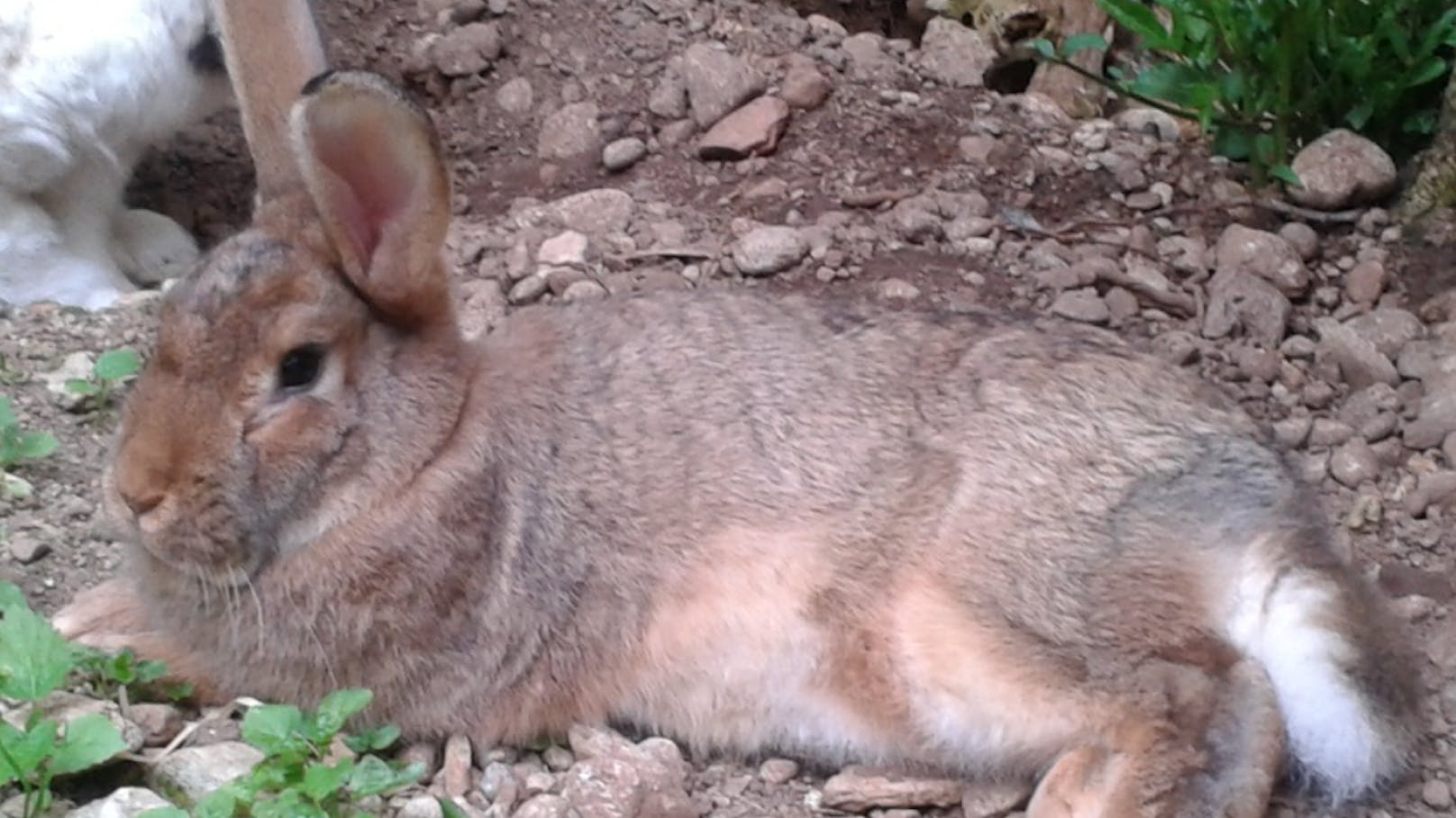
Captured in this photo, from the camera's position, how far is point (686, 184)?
4.64 m

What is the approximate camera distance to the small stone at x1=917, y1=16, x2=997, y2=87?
5078 millimetres

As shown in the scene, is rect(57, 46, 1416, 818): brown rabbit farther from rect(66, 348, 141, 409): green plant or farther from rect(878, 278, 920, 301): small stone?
rect(878, 278, 920, 301): small stone

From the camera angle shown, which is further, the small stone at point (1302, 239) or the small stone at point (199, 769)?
the small stone at point (1302, 239)

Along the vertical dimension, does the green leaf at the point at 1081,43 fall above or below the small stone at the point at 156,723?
above

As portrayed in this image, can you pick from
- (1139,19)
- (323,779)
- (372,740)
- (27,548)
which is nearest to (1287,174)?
(1139,19)

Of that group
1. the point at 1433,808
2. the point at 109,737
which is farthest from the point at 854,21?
the point at 109,737

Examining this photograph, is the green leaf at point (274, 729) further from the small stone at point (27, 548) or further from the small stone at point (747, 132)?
the small stone at point (747, 132)

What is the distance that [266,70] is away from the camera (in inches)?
126

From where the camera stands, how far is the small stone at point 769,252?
14.1 ft

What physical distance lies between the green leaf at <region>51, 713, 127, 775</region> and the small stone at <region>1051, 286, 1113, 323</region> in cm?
245

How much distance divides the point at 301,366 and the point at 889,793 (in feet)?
4.06

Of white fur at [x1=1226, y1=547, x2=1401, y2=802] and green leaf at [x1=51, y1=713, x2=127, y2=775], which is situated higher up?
green leaf at [x1=51, y1=713, x2=127, y2=775]

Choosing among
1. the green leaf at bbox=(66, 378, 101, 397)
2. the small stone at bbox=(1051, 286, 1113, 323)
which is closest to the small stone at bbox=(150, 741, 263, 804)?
the green leaf at bbox=(66, 378, 101, 397)

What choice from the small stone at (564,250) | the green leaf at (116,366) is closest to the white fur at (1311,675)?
the small stone at (564,250)
